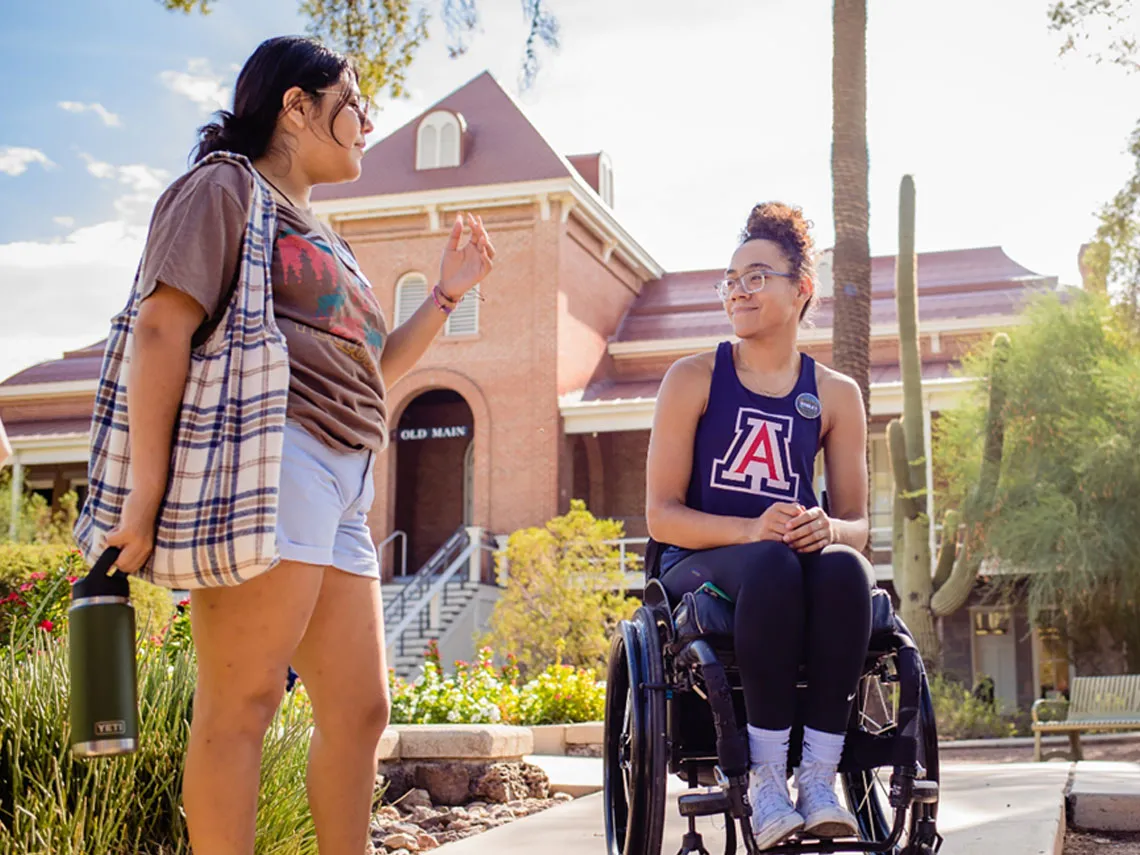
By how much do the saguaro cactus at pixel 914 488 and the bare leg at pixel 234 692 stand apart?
1191 cm

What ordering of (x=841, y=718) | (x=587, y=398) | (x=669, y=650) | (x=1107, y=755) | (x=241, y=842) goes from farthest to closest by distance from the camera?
(x=587, y=398), (x=1107, y=755), (x=669, y=650), (x=841, y=718), (x=241, y=842)

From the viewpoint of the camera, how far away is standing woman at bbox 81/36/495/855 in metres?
2.21

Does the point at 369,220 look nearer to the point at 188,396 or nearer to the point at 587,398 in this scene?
the point at 587,398

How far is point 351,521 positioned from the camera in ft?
8.10

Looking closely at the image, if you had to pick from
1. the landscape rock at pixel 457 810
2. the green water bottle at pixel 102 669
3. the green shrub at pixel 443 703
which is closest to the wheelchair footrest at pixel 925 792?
the green water bottle at pixel 102 669

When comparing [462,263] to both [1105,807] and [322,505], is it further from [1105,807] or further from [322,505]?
[1105,807]

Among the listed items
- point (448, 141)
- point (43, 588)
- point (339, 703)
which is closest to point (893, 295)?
point (448, 141)

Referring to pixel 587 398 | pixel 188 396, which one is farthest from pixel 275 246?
pixel 587 398

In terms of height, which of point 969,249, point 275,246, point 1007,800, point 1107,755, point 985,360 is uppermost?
point 969,249

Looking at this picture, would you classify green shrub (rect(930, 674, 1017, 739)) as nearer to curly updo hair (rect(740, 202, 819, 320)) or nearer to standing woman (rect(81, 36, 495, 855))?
curly updo hair (rect(740, 202, 819, 320))

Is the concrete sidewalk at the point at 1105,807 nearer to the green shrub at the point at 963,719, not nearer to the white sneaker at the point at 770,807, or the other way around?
the white sneaker at the point at 770,807

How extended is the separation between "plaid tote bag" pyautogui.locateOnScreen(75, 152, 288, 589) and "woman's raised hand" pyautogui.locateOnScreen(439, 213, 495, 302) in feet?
2.20

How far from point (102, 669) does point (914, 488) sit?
514 inches

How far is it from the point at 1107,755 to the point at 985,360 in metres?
6.84
